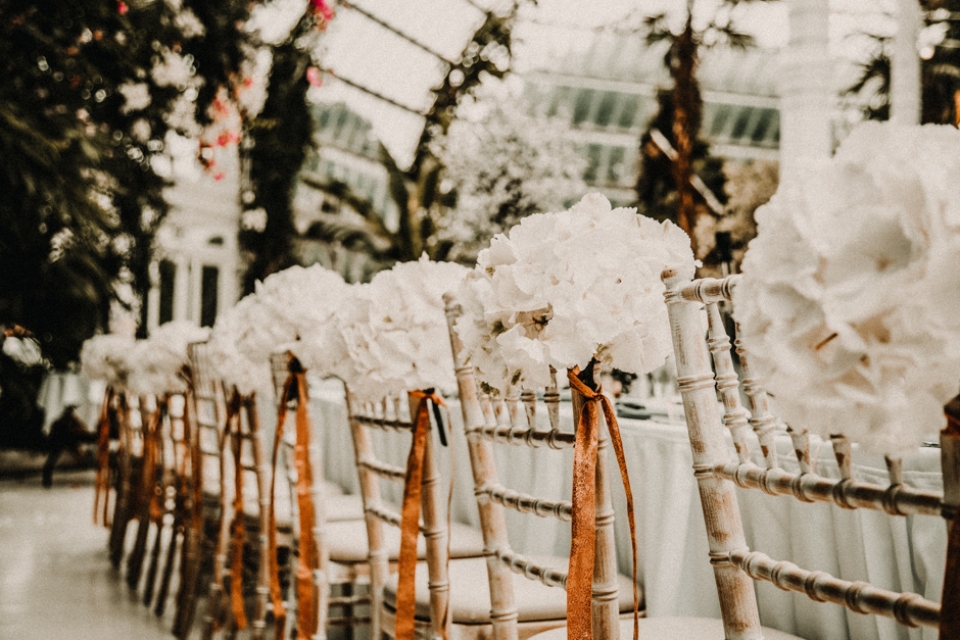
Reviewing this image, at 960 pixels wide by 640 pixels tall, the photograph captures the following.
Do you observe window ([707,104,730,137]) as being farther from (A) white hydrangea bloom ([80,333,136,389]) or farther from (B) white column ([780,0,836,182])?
(A) white hydrangea bloom ([80,333,136,389])

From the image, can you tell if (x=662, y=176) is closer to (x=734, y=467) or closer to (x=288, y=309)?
Answer: (x=288, y=309)

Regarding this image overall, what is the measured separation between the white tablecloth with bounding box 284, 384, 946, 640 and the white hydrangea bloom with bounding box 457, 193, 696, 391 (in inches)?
17.1

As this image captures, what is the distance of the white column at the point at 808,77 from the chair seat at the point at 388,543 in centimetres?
235

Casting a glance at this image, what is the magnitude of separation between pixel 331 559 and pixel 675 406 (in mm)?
984

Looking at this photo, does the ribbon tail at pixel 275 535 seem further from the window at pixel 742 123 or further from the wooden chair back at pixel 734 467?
the window at pixel 742 123

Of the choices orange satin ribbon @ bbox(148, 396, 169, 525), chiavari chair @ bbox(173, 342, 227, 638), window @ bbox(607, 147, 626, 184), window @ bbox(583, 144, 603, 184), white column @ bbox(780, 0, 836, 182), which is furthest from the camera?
window @ bbox(607, 147, 626, 184)

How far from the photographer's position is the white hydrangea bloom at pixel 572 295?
45.8 inches

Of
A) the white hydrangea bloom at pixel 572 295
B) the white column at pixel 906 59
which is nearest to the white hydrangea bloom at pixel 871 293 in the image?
the white hydrangea bloom at pixel 572 295

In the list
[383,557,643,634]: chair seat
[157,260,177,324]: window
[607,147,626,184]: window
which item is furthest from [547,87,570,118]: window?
[383,557,643,634]: chair seat

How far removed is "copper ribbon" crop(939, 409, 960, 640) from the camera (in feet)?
2.44

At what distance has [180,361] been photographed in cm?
354

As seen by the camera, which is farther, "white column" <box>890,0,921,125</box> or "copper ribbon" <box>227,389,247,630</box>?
"white column" <box>890,0,921,125</box>

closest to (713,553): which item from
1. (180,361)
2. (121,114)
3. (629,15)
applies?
(180,361)

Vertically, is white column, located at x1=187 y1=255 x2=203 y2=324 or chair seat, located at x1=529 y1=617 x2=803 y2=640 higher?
white column, located at x1=187 y1=255 x2=203 y2=324
